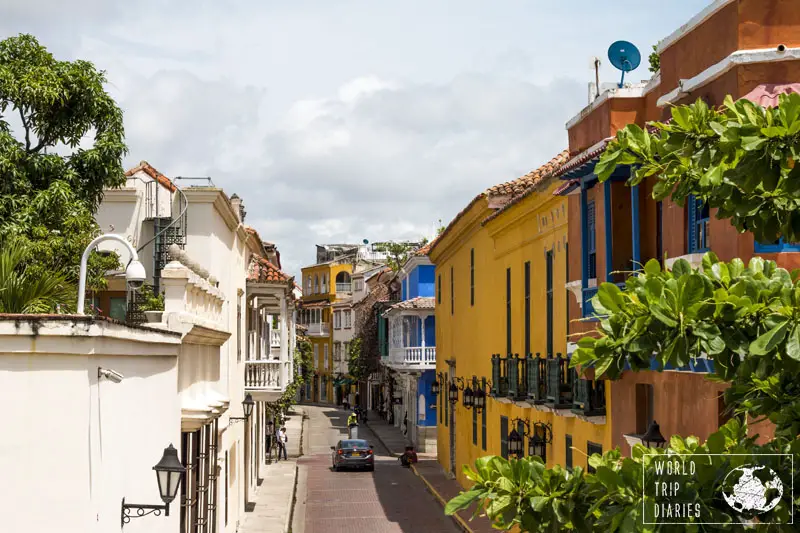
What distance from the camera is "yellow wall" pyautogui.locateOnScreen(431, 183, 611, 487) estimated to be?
64.0 ft

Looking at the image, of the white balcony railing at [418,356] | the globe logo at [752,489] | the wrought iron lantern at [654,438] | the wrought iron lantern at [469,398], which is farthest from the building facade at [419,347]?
the globe logo at [752,489]

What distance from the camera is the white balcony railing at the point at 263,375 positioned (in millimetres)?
27781

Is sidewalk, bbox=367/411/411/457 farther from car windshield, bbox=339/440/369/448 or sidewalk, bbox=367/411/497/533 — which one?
car windshield, bbox=339/440/369/448

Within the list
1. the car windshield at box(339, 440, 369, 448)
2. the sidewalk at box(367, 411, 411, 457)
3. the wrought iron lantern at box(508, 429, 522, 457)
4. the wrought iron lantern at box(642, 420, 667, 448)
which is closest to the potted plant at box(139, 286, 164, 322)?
the wrought iron lantern at box(642, 420, 667, 448)

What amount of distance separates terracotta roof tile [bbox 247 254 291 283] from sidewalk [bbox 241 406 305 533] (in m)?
5.60

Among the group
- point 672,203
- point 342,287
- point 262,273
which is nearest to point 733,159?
point 672,203

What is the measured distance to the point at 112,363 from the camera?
991 cm

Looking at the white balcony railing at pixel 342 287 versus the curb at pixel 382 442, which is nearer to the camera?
the curb at pixel 382 442

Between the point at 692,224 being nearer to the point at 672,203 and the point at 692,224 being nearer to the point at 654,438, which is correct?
the point at 672,203

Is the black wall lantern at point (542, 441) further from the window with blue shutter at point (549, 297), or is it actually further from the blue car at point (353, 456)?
the blue car at point (353, 456)

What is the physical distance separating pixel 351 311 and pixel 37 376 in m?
75.8

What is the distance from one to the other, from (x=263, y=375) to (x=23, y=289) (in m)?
17.8

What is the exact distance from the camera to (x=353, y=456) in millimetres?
38750

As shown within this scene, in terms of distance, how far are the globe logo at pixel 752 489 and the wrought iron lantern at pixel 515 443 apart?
1584cm
